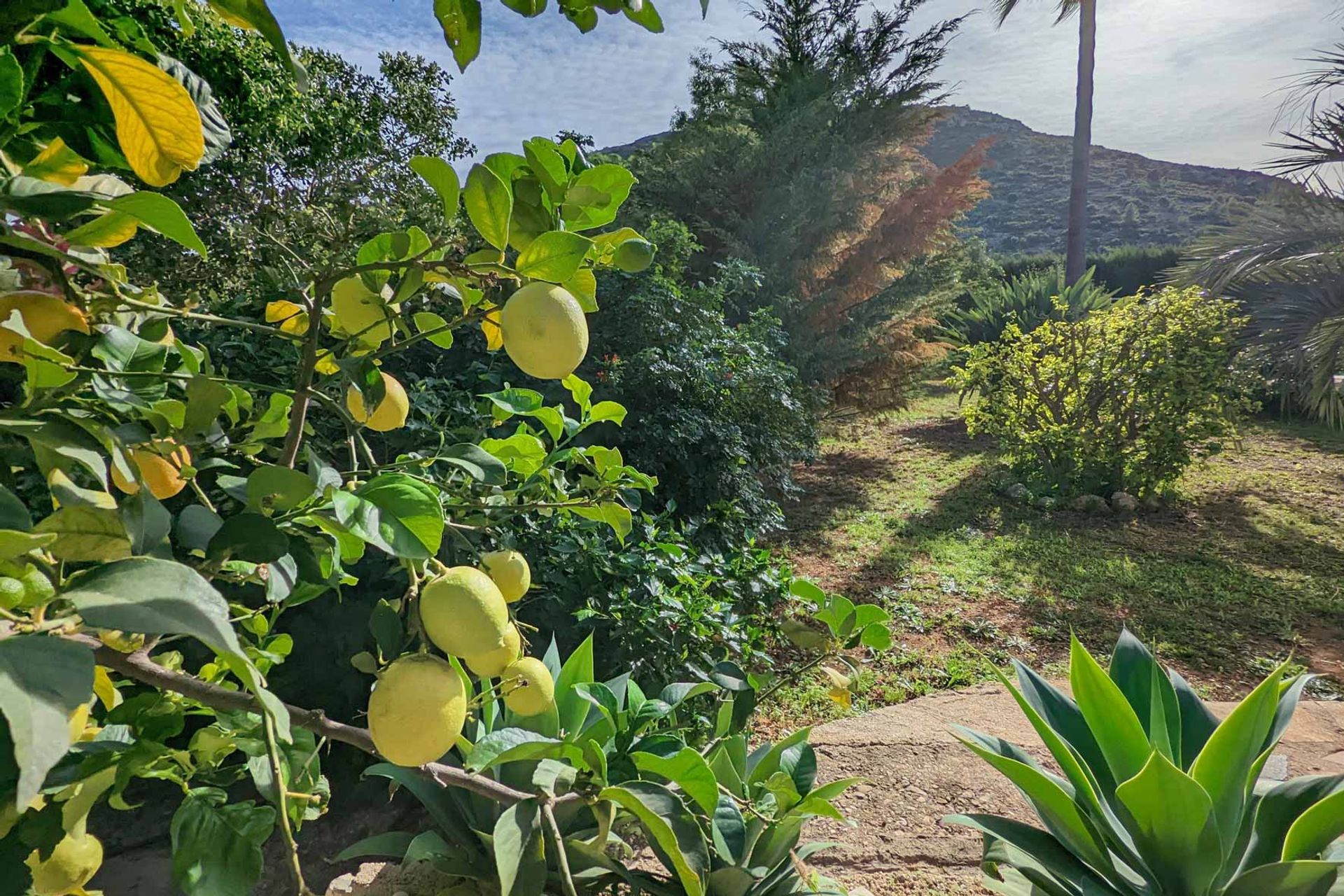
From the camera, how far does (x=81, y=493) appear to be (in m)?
0.39

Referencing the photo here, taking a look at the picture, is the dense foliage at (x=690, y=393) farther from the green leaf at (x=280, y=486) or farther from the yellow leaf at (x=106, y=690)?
the green leaf at (x=280, y=486)

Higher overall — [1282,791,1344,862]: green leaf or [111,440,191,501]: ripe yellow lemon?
[111,440,191,501]: ripe yellow lemon

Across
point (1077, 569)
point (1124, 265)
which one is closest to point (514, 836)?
point (1077, 569)

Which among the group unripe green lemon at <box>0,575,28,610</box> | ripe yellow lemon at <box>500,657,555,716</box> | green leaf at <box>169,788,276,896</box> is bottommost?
green leaf at <box>169,788,276,896</box>

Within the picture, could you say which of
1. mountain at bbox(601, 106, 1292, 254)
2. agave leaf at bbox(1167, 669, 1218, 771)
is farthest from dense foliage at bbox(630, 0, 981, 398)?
mountain at bbox(601, 106, 1292, 254)

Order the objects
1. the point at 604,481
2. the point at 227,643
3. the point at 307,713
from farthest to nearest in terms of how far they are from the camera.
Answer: the point at 604,481
the point at 307,713
the point at 227,643

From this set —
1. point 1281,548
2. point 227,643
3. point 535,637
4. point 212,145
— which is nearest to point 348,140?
point 535,637

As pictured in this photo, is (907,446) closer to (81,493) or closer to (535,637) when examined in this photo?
(535,637)

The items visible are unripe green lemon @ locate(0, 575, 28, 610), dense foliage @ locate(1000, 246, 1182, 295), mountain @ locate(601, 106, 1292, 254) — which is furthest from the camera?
mountain @ locate(601, 106, 1292, 254)

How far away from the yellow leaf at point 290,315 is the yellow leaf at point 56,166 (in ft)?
0.64

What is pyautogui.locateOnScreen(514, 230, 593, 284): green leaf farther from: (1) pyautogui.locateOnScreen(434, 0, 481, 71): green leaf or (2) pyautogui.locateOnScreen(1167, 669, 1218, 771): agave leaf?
(2) pyautogui.locateOnScreen(1167, 669, 1218, 771): agave leaf

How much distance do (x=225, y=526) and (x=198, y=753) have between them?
1.07 feet

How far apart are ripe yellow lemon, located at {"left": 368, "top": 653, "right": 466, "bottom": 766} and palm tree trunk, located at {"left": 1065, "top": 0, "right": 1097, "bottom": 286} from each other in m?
11.5

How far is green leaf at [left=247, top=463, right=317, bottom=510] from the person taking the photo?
1.47ft
